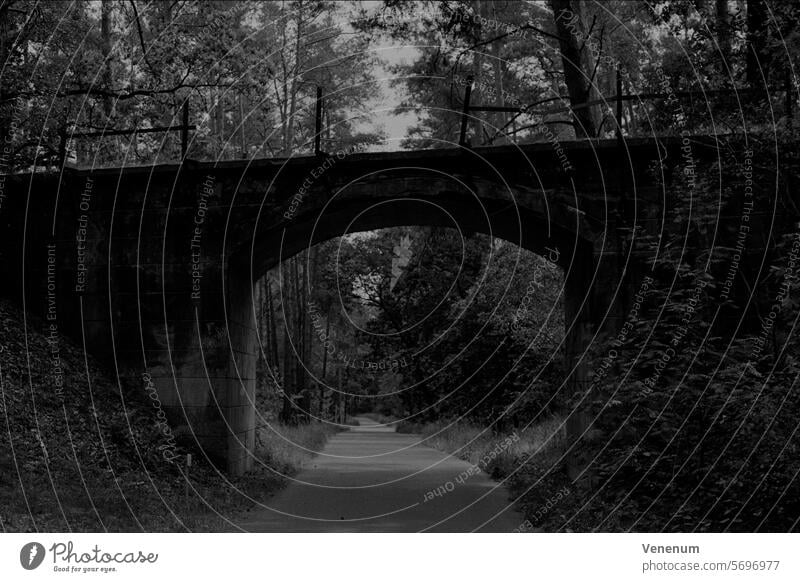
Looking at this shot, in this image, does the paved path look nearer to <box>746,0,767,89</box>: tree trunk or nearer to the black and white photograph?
the black and white photograph

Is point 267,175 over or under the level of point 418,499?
over

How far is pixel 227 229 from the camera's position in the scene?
708 inches

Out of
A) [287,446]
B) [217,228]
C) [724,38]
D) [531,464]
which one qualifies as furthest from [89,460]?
[724,38]

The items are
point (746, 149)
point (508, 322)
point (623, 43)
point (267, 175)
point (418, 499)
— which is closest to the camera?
A: point (746, 149)

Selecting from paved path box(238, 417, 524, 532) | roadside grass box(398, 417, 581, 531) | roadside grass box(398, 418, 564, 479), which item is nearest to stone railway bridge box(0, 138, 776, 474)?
roadside grass box(398, 417, 581, 531)

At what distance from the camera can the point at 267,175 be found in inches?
701

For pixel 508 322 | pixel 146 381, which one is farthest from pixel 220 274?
pixel 508 322

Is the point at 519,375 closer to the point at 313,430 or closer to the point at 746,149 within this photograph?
the point at 313,430

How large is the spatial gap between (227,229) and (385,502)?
5.79 m

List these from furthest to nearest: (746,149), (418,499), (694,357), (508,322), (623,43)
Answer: (623,43) → (508,322) → (418,499) → (746,149) → (694,357)

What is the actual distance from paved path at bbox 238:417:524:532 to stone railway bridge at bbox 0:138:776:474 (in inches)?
80.1

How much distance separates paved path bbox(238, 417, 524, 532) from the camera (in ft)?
43.6

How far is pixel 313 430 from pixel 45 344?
18378mm

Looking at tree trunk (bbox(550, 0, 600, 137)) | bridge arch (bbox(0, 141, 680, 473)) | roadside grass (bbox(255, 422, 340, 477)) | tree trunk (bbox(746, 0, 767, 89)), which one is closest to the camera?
tree trunk (bbox(746, 0, 767, 89))
